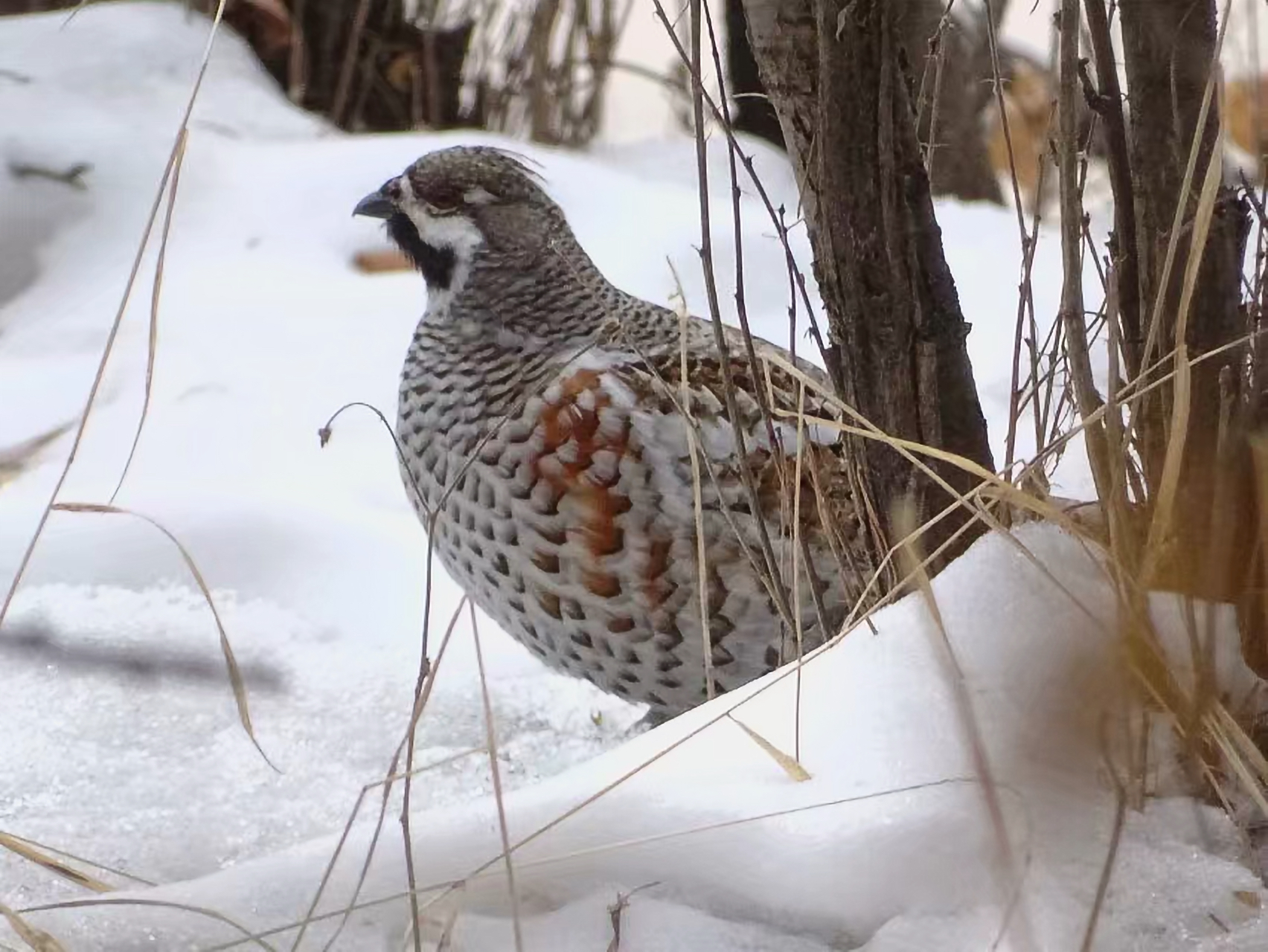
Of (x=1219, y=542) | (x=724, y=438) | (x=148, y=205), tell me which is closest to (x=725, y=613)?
(x=724, y=438)

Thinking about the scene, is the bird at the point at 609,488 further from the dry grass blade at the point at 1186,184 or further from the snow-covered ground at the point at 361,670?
the dry grass blade at the point at 1186,184

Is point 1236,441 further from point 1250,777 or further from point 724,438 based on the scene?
point 724,438

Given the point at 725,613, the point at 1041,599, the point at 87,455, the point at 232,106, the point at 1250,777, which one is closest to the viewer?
the point at 1250,777

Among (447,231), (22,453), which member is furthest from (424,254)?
(22,453)

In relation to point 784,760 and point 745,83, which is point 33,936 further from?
point 745,83

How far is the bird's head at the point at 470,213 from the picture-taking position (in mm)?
2238

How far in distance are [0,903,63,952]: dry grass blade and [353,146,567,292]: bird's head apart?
1.31m

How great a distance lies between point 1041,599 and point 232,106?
3.45 m

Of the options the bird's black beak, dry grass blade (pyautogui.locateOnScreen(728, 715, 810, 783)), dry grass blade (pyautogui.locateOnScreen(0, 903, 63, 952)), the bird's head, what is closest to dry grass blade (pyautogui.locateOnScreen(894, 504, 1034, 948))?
dry grass blade (pyautogui.locateOnScreen(728, 715, 810, 783))

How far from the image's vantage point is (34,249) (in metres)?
3.65

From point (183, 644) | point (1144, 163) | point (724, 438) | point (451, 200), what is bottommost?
point (183, 644)

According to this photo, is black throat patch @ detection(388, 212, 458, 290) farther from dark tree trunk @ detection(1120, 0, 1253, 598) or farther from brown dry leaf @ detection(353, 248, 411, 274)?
brown dry leaf @ detection(353, 248, 411, 274)

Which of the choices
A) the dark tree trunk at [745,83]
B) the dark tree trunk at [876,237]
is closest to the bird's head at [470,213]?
the dark tree trunk at [876,237]

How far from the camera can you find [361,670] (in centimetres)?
227
